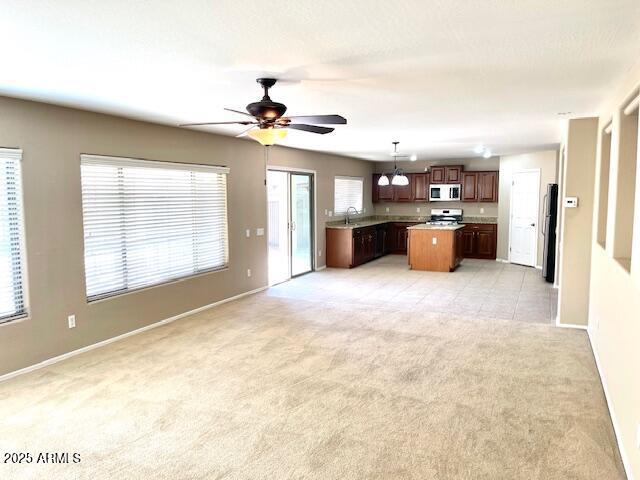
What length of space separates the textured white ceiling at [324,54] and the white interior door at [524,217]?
465 cm

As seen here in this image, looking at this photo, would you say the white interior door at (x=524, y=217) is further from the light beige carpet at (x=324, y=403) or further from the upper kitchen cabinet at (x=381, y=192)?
the light beige carpet at (x=324, y=403)

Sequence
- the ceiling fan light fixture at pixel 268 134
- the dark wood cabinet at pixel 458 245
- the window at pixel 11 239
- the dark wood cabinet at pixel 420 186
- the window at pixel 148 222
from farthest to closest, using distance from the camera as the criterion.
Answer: the dark wood cabinet at pixel 420 186
the dark wood cabinet at pixel 458 245
the window at pixel 148 222
the window at pixel 11 239
the ceiling fan light fixture at pixel 268 134

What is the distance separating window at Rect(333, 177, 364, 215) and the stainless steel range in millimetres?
1848

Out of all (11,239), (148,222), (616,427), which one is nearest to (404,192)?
(148,222)

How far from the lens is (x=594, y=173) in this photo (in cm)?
485

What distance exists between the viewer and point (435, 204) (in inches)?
445

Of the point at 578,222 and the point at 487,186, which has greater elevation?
the point at 487,186

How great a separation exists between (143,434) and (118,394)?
0.72 metres

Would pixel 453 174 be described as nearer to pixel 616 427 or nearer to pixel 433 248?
pixel 433 248

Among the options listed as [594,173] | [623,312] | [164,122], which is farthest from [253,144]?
[623,312]

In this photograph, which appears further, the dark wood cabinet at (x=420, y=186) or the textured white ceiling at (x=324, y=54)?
the dark wood cabinet at (x=420, y=186)

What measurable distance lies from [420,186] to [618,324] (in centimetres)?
846

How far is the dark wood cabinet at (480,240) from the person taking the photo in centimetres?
1029

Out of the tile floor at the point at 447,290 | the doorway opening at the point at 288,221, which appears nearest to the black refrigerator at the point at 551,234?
the tile floor at the point at 447,290
